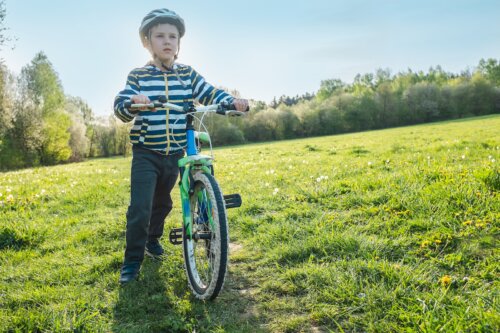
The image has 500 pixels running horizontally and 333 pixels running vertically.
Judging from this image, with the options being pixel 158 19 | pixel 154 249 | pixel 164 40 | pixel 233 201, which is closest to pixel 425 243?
pixel 233 201

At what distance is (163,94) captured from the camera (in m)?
4.18

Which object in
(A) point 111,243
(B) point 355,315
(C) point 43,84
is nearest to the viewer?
(B) point 355,315

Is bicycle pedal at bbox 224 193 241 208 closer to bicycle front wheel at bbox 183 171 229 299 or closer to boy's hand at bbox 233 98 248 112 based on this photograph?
bicycle front wheel at bbox 183 171 229 299

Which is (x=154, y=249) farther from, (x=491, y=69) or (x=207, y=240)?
(x=491, y=69)

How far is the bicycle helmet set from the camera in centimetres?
401

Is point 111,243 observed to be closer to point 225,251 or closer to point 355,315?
point 225,251

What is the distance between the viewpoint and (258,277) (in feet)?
13.0

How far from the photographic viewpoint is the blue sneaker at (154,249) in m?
4.75

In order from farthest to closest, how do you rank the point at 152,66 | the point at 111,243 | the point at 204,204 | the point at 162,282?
the point at 111,243 < the point at 152,66 < the point at 162,282 < the point at 204,204

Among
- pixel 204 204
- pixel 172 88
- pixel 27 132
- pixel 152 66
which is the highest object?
pixel 27 132

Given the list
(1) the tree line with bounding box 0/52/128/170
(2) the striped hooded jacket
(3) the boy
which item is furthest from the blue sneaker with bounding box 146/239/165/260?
(1) the tree line with bounding box 0/52/128/170

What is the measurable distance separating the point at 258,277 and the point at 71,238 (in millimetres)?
3274

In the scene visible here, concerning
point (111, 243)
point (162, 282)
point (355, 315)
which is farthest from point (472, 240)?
point (111, 243)

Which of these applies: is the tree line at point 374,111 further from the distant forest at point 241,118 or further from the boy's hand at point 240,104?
the boy's hand at point 240,104
